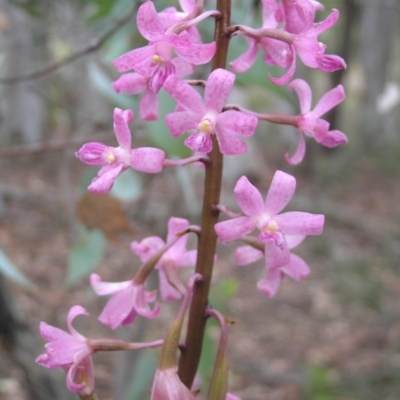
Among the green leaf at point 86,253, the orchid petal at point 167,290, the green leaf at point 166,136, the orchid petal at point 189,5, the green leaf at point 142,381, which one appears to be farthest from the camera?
Answer: the green leaf at point 86,253

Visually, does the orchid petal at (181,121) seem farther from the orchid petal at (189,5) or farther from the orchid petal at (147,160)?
the orchid petal at (189,5)

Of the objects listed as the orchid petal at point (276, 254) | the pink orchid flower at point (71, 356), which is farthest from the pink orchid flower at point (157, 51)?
the pink orchid flower at point (71, 356)

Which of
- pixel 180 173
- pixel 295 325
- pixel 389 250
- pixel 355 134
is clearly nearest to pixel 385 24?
pixel 355 134

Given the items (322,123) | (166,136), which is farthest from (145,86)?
(166,136)

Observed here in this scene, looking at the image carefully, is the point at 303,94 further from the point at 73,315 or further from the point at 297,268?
the point at 73,315

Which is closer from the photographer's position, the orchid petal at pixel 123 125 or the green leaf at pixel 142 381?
the orchid petal at pixel 123 125

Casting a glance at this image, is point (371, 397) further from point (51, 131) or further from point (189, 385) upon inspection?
point (51, 131)
